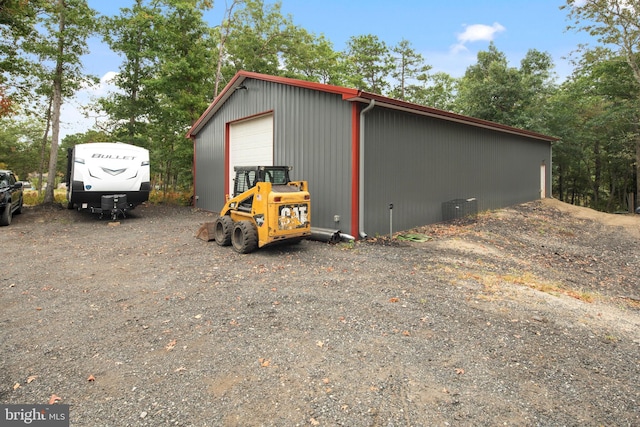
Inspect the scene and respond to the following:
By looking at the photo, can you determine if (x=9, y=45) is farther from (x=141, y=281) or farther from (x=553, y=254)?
(x=553, y=254)

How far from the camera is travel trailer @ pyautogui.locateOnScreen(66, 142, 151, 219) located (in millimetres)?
10539

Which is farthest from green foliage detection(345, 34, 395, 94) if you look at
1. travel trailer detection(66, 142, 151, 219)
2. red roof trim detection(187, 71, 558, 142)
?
travel trailer detection(66, 142, 151, 219)

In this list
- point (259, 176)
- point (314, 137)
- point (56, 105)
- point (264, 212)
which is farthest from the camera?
point (56, 105)

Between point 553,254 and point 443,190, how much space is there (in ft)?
12.6

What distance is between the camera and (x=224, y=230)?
761 centimetres

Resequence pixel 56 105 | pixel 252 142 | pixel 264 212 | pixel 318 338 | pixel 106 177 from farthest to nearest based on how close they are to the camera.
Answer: pixel 56 105 < pixel 252 142 < pixel 106 177 < pixel 264 212 < pixel 318 338

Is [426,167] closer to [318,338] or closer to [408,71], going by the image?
[318,338]

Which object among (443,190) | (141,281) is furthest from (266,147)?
(141,281)

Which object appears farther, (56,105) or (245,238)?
(56,105)

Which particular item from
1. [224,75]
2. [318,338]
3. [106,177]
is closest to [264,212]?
[318,338]

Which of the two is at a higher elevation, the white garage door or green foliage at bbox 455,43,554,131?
green foliage at bbox 455,43,554,131

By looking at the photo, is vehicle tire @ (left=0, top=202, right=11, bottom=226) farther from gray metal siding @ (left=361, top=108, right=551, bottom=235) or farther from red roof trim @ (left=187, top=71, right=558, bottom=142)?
gray metal siding @ (left=361, top=108, right=551, bottom=235)

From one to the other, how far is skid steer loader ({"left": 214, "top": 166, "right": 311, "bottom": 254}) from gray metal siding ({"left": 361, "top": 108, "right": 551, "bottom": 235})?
2.03 metres

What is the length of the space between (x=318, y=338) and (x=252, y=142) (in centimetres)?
942
